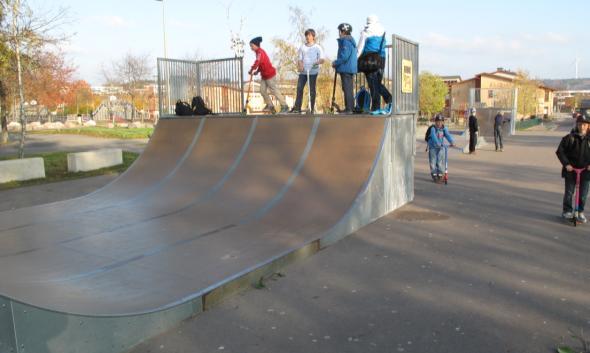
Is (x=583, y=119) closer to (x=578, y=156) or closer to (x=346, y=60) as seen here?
(x=578, y=156)

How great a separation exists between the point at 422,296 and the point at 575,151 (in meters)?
4.31

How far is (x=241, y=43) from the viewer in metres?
27.4

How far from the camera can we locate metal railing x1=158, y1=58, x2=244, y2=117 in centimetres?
1281

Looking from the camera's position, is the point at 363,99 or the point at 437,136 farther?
the point at 437,136

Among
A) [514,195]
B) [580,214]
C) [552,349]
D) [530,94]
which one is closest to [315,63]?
[514,195]

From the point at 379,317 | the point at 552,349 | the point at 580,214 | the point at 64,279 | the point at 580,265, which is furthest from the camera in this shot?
the point at 580,214

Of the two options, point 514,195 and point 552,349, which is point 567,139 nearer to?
point 514,195

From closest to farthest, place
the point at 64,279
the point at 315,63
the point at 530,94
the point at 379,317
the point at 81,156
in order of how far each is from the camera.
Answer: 1. the point at 379,317
2. the point at 64,279
3. the point at 315,63
4. the point at 81,156
5. the point at 530,94

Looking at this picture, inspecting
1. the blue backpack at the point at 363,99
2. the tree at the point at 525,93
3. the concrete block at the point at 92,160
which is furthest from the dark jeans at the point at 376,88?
the tree at the point at 525,93

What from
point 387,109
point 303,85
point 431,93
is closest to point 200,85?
point 303,85

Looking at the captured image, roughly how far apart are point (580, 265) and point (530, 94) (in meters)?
62.1

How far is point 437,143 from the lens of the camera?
11.3m

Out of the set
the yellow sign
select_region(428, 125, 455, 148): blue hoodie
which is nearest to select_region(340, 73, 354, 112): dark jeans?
the yellow sign

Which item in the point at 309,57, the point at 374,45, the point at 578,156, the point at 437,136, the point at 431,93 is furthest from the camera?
the point at 431,93
